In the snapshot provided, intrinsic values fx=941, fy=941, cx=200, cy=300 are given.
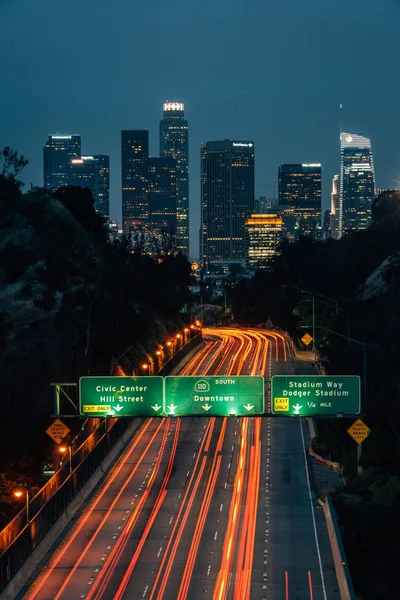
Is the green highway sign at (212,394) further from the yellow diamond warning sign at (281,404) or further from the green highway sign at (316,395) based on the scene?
the green highway sign at (316,395)

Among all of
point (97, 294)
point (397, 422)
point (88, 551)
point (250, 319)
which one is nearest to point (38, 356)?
point (97, 294)

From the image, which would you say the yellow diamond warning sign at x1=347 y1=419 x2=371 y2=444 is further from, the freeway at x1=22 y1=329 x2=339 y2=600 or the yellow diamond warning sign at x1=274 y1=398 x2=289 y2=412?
the yellow diamond warning sign at x1=274 y1=398 x2=289 y2=412

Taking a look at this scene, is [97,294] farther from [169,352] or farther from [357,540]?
[357,540]

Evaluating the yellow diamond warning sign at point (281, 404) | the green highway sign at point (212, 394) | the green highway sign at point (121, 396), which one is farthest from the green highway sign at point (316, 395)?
the green highway sign at point (121, 396)

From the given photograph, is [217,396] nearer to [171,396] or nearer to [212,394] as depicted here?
[212,394]

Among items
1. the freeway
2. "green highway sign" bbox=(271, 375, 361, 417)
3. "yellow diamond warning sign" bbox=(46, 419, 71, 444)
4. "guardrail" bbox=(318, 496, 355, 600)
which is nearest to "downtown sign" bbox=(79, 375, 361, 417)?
"green highway sign" bbox=(271, 375, 361, 417)

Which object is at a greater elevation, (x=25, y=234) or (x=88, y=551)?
(x=25, y=234)
